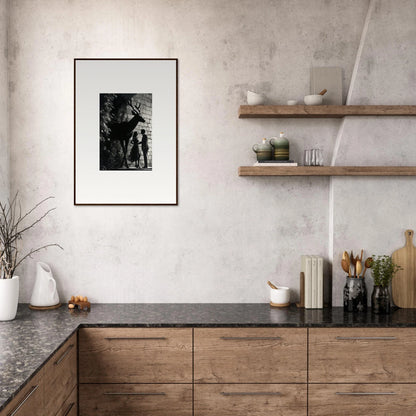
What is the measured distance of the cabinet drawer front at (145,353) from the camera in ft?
7.97

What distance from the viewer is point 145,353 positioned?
2436 millimetres

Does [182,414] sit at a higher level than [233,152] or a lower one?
lower

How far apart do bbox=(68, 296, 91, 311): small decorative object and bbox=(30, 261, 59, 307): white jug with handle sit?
0.11 meters

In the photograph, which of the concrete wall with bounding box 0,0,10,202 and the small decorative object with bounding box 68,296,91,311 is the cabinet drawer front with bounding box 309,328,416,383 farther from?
the concrete wall with bounding box 0,0,10,202

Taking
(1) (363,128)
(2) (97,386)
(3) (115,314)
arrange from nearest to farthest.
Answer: (2) (97,386), (3) (115,314), (1) (363,128)

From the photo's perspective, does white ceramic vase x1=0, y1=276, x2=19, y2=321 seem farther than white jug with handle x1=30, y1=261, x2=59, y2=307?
No

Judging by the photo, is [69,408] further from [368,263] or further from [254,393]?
[368,263]

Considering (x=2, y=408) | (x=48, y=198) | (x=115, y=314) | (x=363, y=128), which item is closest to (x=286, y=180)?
(x=363, y=128)

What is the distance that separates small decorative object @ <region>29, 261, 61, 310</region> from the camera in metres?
2.79

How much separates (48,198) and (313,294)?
5.75 feet

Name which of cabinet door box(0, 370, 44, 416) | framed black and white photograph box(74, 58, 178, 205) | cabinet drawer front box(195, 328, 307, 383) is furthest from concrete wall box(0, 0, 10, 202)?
cabinet drawer front box(195, 328, 307, 383)

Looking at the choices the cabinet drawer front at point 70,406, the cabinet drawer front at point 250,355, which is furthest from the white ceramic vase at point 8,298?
the cabinet drawer front at point 250,355

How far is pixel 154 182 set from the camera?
2928mm

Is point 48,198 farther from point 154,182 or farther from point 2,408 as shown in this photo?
point 2,408
